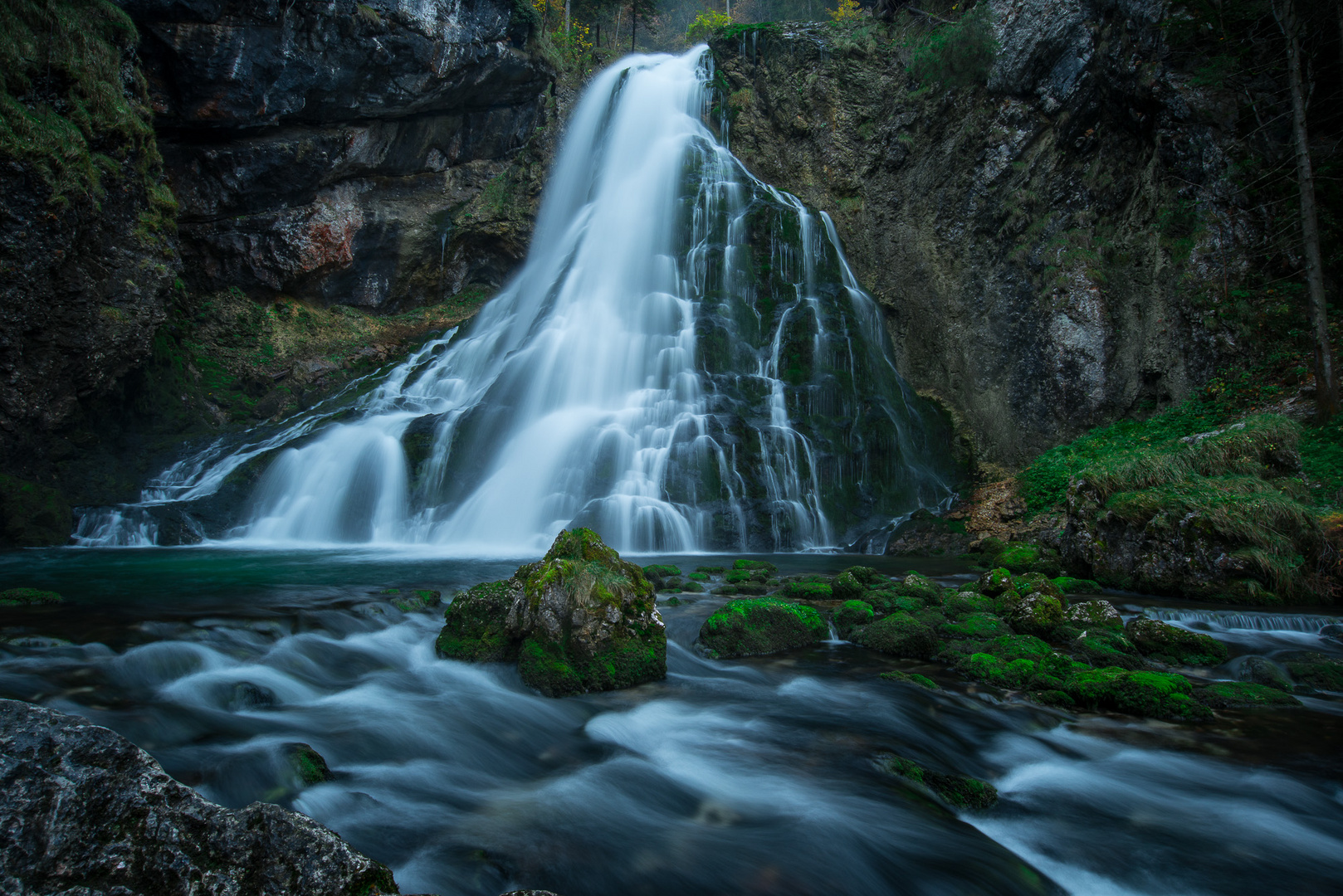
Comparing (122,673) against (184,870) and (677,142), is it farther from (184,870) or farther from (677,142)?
(677,142)

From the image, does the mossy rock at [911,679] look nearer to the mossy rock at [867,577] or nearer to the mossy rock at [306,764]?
the mossy rock at [867,577]

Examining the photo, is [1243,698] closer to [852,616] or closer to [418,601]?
[852,616]

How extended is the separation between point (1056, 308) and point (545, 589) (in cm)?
1478

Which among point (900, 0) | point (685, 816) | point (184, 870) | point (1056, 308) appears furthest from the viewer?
point (900, 0)

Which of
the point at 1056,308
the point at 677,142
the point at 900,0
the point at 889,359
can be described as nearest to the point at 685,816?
the point at 1056,308

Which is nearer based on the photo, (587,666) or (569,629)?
(587,666)

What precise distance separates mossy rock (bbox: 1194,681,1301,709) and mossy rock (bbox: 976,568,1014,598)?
2.42 metres

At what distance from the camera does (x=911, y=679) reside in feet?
17.9

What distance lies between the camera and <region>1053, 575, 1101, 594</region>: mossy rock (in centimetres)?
869

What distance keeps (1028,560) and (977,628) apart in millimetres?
4512

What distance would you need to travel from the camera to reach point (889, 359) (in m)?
18.8

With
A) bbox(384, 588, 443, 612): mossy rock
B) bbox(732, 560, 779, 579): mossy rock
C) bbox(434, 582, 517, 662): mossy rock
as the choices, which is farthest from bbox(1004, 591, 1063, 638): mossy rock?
bbox(384, 588, 443, 612): mossy rock

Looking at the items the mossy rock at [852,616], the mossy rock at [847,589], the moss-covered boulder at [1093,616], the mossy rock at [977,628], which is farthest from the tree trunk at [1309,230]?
the mossy rock at [852,616]

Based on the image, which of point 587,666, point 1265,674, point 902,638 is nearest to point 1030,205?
point 1265,674
